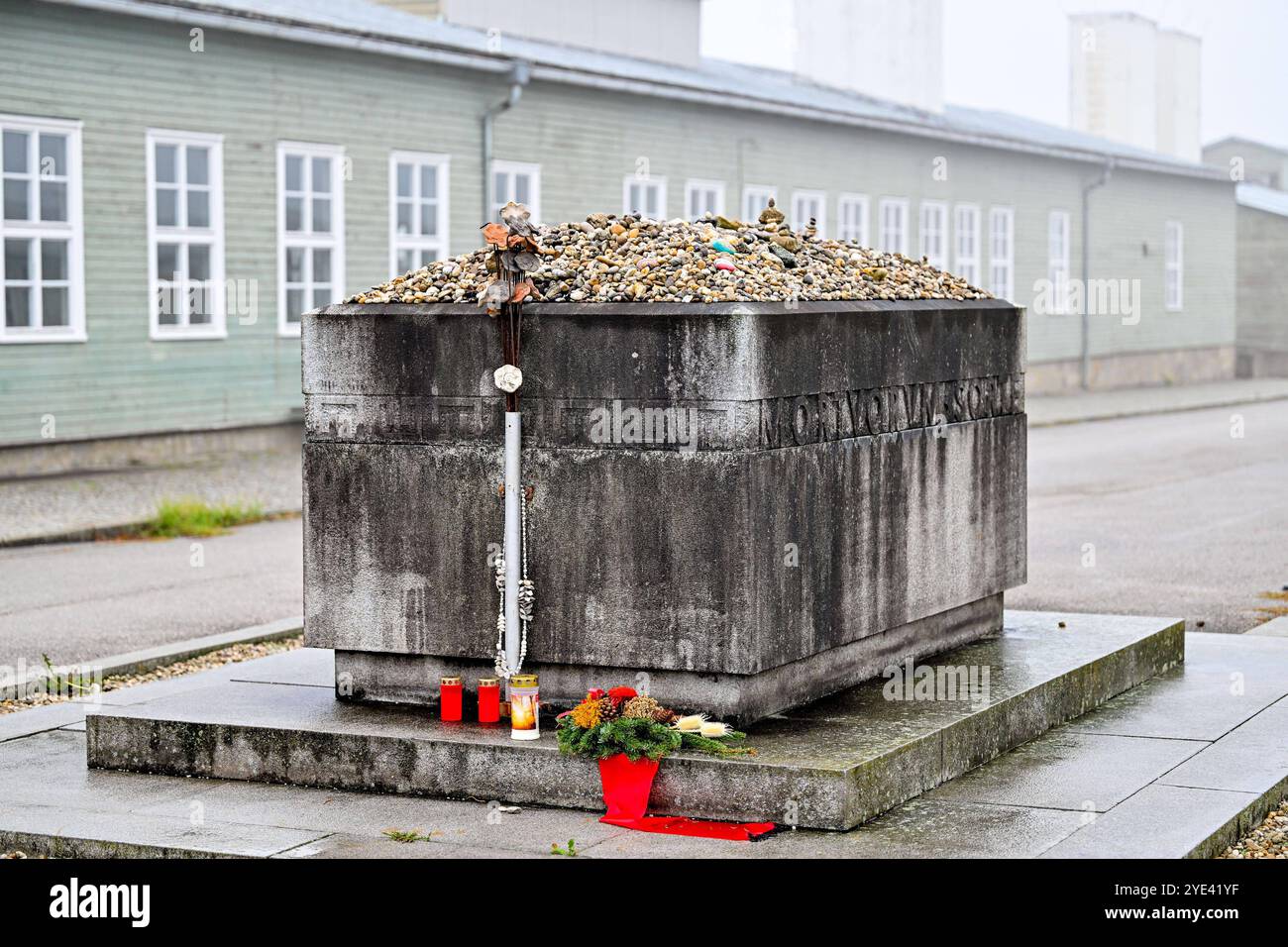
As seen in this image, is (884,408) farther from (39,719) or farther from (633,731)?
(39,719)

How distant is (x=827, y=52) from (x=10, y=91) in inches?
890

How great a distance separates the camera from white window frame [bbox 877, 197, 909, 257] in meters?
32.7

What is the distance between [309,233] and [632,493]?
16.1 metres

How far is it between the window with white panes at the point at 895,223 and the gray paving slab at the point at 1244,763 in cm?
2622

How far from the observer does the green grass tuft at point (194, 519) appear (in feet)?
49.4

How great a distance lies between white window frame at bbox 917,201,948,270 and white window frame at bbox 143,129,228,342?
53.6 feet

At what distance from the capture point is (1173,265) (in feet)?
142

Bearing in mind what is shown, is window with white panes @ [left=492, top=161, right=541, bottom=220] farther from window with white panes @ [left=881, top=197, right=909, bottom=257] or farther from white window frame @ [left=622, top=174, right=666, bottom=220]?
window with white panes @ [left=881, top=197, right=909, bottom=257]

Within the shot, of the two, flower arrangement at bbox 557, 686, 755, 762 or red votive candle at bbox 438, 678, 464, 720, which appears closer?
flower arrangement at bbox 557, 686, 755, 762

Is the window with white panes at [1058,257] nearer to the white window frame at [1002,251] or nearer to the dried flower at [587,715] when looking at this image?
the white window frame at [1002,251]

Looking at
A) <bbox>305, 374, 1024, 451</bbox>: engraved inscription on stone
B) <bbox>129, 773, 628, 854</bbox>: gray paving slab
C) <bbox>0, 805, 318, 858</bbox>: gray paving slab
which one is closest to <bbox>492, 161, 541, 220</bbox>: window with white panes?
<bbox>305, 374, 1024, 451</bbox>: engraved inscription on stone

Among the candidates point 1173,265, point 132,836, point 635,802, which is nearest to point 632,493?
point 635,802
